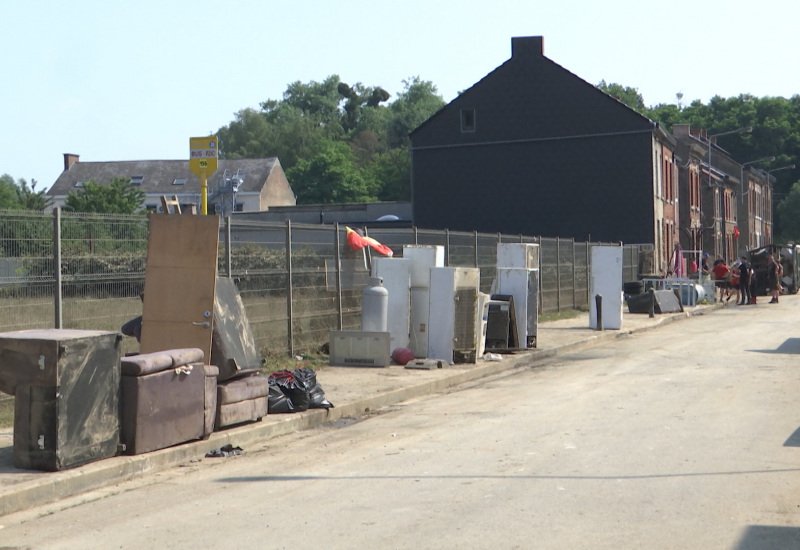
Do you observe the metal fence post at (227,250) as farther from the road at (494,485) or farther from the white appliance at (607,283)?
the white appliance at (607,283)

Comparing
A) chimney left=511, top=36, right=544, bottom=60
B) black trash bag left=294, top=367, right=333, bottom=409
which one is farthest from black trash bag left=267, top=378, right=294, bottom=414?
chimney left=511, top=36, right=544, bottom=60

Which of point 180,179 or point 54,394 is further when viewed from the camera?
point 180,179

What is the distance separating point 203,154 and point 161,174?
77103mm

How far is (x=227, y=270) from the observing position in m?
14.8

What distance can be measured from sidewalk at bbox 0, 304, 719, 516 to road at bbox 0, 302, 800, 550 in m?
0.19

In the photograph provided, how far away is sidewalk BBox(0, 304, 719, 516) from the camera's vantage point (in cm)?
777

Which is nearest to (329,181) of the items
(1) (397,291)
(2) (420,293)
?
(2) (420,293)

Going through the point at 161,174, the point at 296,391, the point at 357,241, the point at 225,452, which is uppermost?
the point at 161,174

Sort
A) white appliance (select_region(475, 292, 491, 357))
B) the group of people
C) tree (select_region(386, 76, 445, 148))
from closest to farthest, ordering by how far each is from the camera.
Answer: white appliance (select_region(475, 292, 491, 357)) < the group of people < tree (select_region(386, 76, 445, 148))

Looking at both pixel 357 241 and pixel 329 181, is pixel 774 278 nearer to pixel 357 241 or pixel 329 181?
pixel 357 241

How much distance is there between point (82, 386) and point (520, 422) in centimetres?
473

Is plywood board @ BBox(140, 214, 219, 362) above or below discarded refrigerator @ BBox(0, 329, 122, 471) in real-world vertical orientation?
above

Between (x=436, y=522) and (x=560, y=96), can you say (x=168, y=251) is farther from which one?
(x=560, y=96)

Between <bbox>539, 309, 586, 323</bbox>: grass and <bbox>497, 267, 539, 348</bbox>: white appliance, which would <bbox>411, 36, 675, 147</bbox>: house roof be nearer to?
<bbox>539, 309, 586, 323</bbox>: grass
